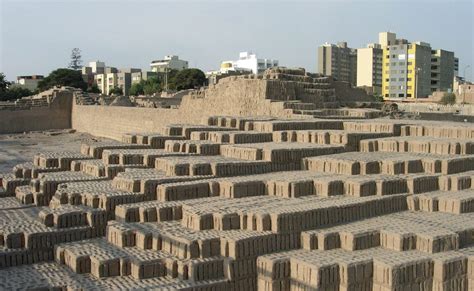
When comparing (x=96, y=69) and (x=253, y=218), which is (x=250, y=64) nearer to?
(x=96, y=69)

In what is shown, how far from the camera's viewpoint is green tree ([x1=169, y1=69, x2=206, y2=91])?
63.8 m

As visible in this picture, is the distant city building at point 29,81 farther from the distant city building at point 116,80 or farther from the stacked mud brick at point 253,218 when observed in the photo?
the stacked mud brick at point 253,218

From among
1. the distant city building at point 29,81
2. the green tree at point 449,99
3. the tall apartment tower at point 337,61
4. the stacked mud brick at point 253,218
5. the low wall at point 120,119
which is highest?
the tall apartment tower at point 337,61

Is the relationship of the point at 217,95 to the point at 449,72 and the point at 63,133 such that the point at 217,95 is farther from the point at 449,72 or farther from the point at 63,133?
the point at 449,72

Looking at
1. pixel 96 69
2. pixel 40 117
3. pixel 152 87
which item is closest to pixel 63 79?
pixel 152 87

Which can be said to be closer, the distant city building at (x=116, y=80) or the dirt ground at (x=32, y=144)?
the dirt ground at (x=32, y=144)

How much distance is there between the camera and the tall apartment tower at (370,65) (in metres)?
73.8

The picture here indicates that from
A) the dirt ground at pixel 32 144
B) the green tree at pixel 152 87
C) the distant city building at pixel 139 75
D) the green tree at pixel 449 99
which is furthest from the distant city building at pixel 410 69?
Answer: the dirt ground at pixel 32 144

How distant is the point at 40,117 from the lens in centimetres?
3662

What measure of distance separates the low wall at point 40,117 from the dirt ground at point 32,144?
1.04 metres

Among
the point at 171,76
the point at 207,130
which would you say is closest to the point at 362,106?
the point at 207,130

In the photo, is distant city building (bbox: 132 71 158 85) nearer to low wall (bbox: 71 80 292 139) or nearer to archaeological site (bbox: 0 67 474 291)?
low wall (bbox: 71 80 292 139)

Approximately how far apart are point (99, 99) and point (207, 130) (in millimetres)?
27541

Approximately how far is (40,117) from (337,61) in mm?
59519
